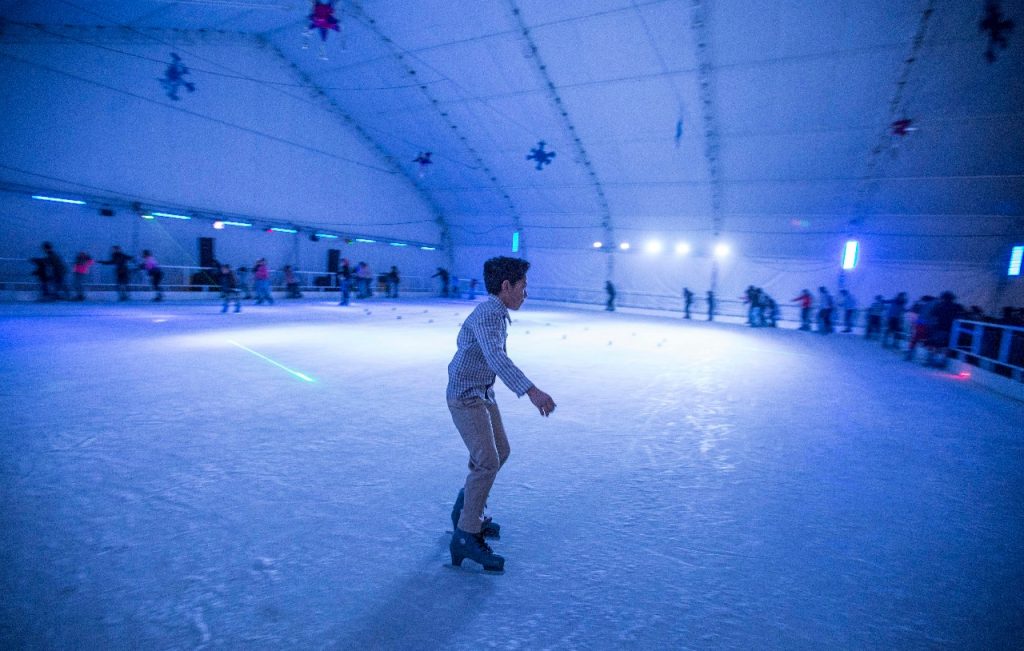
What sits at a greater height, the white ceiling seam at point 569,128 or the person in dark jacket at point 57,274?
the white ceiling seam at point 569,128

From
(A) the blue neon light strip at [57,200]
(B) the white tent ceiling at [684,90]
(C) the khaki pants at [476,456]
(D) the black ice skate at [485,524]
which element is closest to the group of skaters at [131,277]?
(A) the blue neon light strip at [57,200]

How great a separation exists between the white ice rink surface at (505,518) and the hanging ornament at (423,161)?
55.2ft

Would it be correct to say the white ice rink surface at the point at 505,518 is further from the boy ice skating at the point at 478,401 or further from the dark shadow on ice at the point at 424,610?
the boy ice skating at the point at 478,401

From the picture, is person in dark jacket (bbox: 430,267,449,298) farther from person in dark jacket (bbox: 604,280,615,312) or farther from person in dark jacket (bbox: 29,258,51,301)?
person in dark jacket (bbox: 29,258,51,301)

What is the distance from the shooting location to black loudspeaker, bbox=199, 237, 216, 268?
1825 cm

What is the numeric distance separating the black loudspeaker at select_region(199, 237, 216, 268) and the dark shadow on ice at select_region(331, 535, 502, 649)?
19796 mm

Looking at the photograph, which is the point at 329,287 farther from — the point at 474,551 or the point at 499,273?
the point at 474,551

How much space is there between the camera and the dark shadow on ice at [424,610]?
6.02 ft

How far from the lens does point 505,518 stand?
2818 mm

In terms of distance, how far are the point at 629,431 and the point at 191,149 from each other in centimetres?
2008

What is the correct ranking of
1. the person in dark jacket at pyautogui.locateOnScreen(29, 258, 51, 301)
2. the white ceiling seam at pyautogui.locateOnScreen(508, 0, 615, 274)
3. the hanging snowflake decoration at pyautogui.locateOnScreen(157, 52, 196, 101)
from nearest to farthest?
the person in dark jacket at pyautogui.locateOnScreen(29, 258, 51, 301), the white ceiling seam at pyautogui.locateOnScreen(508, 0, 615, 274), the hanging snowflake decoration at pyautogui.locateOnScreen(157, 52, 196, 101)

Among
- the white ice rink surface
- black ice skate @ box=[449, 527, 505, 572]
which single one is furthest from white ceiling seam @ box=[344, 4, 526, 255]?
black ice skate @ box=[449, 527, 505, 572]

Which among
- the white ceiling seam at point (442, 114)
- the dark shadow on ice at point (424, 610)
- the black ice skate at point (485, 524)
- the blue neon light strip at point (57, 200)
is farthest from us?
the white ceiling seam at point (442, 114)

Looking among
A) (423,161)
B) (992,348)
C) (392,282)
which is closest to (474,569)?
(992,348)
